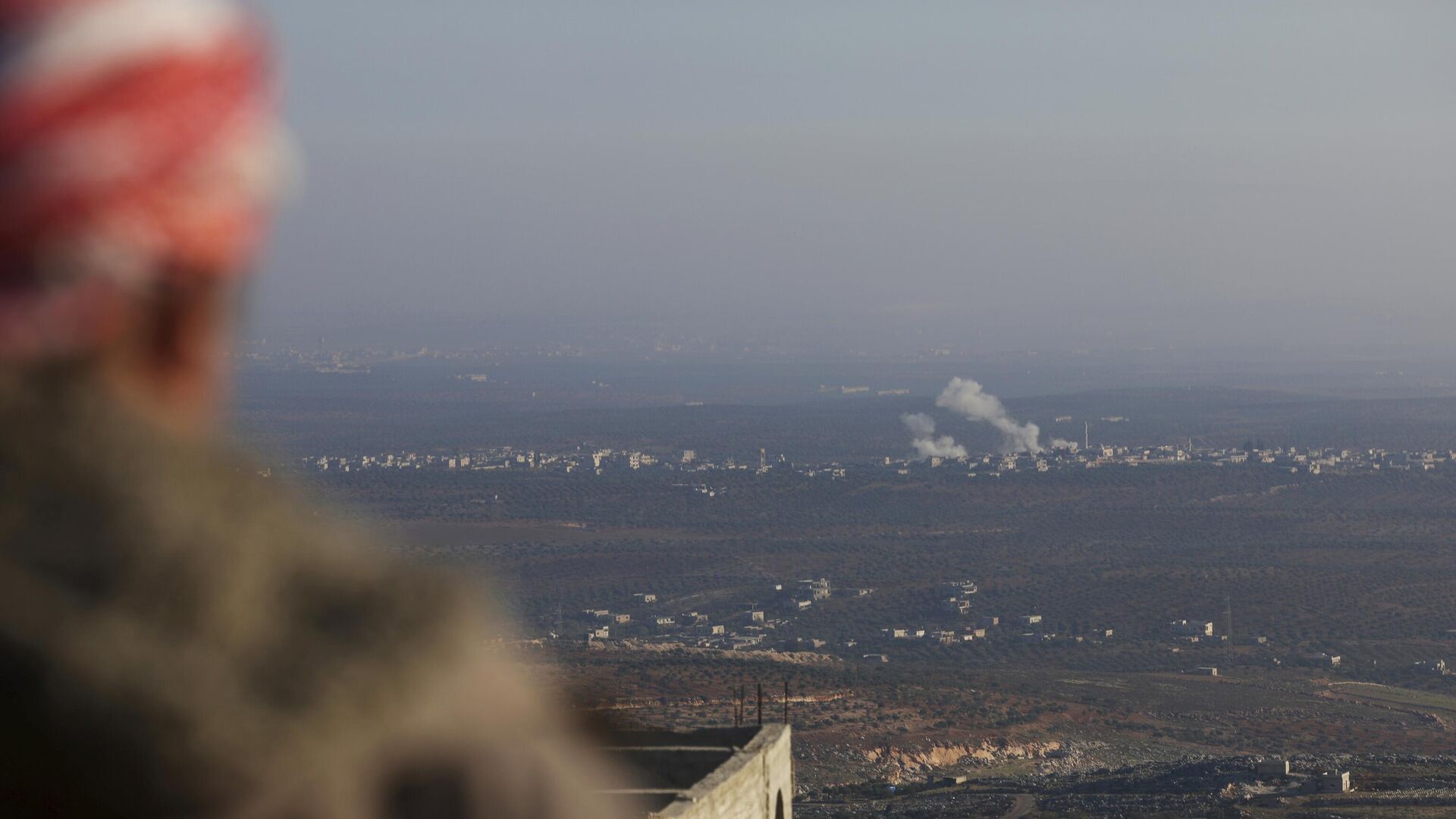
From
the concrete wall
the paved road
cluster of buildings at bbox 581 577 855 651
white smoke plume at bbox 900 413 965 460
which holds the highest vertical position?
white smoke plume at bbox 900 413 965 460

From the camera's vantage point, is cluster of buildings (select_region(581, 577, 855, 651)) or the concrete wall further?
cluster of buildings (select_region(581, 577, 855, 651))

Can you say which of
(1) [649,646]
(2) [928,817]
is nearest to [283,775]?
(2) [928,817]

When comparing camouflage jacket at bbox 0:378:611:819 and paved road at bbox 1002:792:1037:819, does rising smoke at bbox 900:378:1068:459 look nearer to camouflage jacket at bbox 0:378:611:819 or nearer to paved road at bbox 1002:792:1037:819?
paved road at bbox 1002:792:1037:819

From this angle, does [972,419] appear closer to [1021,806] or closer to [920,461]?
[920,461]

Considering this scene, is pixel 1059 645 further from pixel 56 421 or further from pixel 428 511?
pixel 56 421

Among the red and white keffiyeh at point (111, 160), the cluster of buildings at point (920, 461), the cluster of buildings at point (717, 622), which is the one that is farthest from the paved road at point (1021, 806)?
the cluster of buildings at point (920, 461)

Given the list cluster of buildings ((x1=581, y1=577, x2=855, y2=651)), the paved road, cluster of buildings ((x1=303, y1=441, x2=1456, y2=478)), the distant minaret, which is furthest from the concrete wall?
cluster of buildings ((x1=303, y1=441, x2=1456, y2=478))

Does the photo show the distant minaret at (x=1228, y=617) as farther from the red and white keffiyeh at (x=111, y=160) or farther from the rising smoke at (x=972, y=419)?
the red and white keffiyeh at (x=111, y=160)
